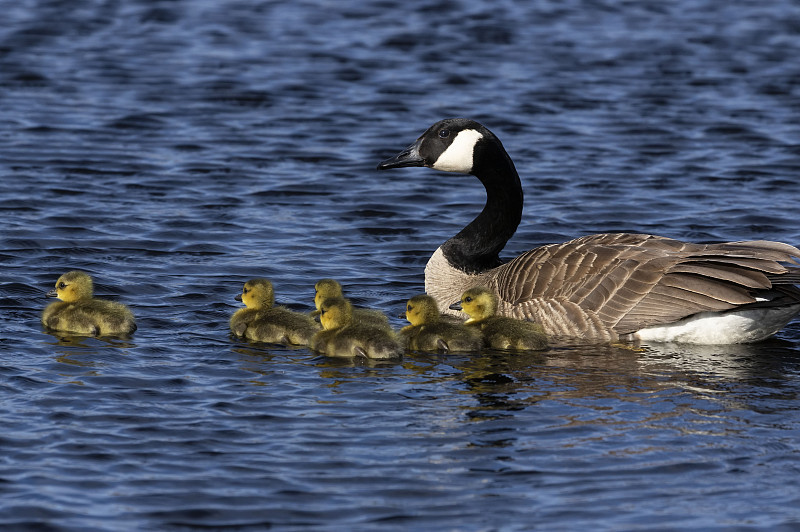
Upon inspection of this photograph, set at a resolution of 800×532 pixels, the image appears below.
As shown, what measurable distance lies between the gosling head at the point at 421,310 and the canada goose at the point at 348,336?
36cm

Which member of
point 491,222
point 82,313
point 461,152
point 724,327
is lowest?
point 724,327

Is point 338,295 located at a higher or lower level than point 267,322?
higher

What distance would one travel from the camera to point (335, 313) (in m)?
9.73

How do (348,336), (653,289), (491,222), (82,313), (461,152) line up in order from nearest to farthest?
1. (348,336)
2. (82,313)
3. (653,289)
4. (491,222)
5. (461,152)

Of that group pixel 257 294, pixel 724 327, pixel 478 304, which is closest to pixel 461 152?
pixel 478 304

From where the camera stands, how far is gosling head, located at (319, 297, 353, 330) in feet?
31.9

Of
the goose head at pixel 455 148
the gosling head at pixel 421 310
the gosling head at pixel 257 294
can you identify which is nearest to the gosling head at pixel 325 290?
the gosling head at pixel 257 294

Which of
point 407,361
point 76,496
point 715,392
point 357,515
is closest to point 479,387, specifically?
point 407,361

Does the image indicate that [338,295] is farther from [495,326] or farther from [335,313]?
[495,326]

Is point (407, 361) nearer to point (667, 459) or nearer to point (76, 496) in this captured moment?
point (667, 459)

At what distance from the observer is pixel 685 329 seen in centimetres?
1026

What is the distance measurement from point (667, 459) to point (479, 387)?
5.69 feet

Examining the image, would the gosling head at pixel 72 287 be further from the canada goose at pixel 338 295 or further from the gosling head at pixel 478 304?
the gosling head at pixel 478 304

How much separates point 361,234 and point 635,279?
4.69 metres
